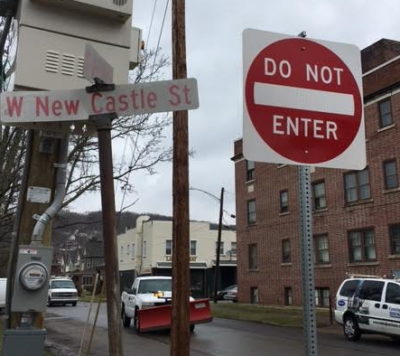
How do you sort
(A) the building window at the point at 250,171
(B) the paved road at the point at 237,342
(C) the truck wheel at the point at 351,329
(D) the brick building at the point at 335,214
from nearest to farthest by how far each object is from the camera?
(B) the paved road at the point at 237,342
(C) the truck wheel at the point at 351,329
(D) the brick building at the point at 335,214
(A) the building window at the point at 250,171

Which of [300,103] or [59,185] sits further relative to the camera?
[59,185]

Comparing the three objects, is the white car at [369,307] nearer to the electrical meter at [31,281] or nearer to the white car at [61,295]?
the electrical meter at [31,281]

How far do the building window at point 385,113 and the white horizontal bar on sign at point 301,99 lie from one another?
2412 cm

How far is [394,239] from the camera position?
81.9 feet

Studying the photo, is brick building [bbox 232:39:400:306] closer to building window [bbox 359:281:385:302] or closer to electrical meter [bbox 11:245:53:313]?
building window [bbox 359:281:385:302]

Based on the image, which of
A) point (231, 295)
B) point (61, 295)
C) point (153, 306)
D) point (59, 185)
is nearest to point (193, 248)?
point (231, 295)

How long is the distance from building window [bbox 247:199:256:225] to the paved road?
48.6 ft

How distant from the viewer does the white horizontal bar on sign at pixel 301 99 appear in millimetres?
2815

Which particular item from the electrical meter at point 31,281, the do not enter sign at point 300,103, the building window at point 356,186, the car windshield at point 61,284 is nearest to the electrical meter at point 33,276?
the electrical meter at point 31,281

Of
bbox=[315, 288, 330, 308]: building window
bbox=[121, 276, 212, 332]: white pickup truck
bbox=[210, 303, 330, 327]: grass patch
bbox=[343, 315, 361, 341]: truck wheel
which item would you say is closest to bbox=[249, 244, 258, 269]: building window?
bbox=[210, 303, 330, 327]: grass patch

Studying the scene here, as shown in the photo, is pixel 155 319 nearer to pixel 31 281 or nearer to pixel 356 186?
pixel 356 186

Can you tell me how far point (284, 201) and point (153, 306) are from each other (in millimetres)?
15707

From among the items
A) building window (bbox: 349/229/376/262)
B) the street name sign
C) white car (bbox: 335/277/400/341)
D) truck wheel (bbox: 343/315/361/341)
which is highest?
building window (bbox: 349/229/376/262)

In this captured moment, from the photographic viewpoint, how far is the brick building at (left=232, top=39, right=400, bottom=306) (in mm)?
25484
